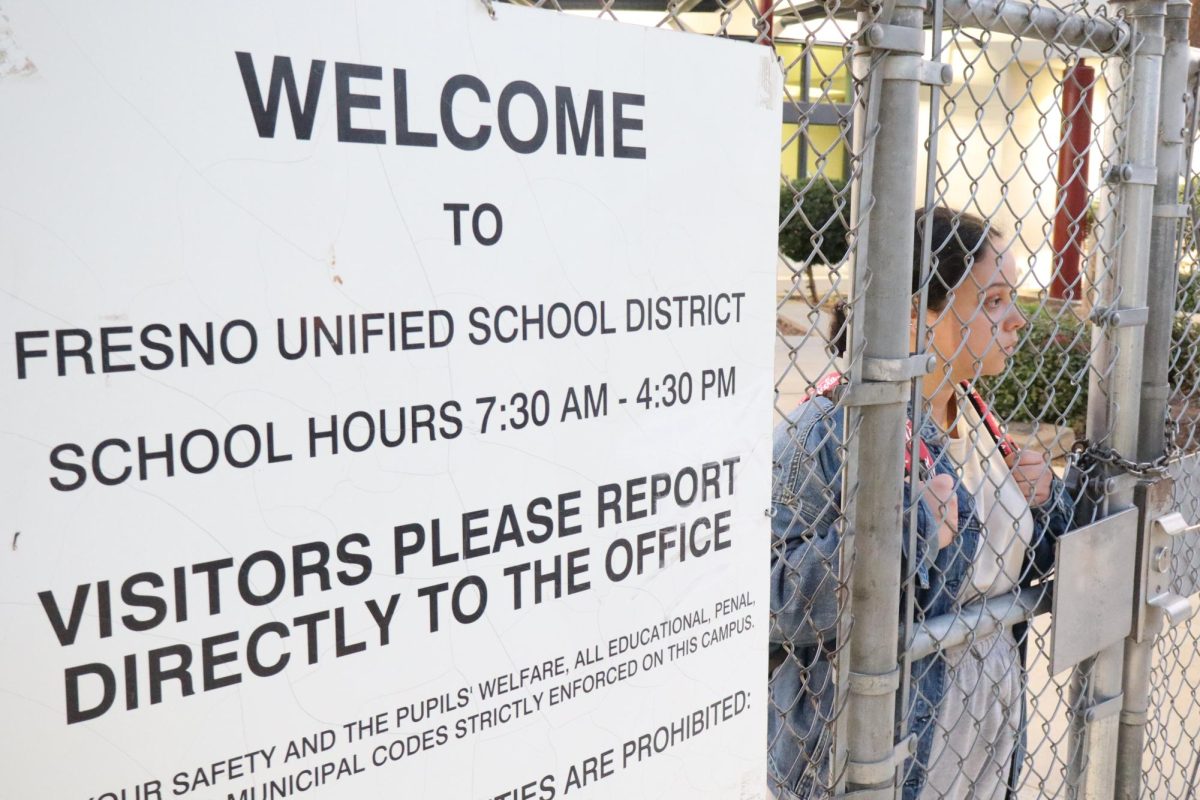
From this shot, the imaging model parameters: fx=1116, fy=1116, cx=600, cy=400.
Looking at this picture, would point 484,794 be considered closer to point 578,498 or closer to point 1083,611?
point 578,498

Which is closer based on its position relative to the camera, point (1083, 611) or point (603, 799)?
point (603, 799)

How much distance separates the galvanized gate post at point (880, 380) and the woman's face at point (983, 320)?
412mm

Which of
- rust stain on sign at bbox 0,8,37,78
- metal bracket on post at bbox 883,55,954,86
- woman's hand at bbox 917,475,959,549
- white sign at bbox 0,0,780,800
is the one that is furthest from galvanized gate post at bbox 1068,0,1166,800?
rust stain on sign at bbox 0,8,37,78

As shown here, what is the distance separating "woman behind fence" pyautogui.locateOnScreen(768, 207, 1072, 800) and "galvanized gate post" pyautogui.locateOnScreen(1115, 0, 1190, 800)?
0.29 metres

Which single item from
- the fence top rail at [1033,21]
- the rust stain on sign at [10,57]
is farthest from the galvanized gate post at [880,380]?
the rust stain on sign at [10,57]

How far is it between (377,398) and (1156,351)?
202 centimetres

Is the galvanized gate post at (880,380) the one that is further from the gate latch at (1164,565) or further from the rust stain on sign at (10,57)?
the rust stain on sign at (10,57)

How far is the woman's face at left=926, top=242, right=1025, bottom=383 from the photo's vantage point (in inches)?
87.6

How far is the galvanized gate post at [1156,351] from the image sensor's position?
2.43 meters

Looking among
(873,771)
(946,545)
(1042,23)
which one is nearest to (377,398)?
(873,771)

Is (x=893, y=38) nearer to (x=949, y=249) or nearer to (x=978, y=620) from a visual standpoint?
(x=949, y=249)

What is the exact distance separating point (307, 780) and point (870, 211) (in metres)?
1.20

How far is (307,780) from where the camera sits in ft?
4.03

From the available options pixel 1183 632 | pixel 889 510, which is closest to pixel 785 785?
pixel 889 510
